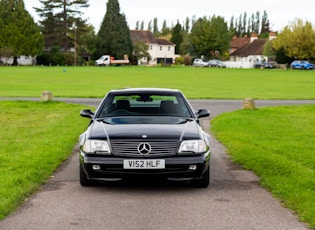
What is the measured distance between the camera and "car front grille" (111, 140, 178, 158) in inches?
293

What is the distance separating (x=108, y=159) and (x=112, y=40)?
10964 centimetres

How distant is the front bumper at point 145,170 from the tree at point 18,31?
98.9m

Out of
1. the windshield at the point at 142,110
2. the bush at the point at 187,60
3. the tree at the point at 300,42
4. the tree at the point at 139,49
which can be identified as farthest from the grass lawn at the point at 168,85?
the tree at the point at 139,49

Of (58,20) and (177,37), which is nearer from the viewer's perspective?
(58,20)

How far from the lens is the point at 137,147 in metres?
7.46

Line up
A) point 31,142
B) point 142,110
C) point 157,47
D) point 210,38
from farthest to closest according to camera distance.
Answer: point 157,47
point 210,38
point 31,142
point 142,110

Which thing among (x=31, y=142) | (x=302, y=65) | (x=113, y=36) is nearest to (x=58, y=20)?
(x=113, y=36)

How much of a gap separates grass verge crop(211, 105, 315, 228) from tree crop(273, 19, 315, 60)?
77.7m

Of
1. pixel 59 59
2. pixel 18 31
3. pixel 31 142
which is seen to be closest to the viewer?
pixel 31 142

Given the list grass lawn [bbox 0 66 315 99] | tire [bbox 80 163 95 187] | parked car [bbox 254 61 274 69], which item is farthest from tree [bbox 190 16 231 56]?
tire [bbox 80 163 95 187]

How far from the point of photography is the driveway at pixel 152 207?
5.94m

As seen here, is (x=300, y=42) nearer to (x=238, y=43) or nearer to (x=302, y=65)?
(x=302, y=65)

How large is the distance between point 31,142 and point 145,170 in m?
5.90

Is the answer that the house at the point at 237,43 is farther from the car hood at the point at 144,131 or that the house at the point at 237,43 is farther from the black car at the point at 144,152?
the black car at the point at 144,152
